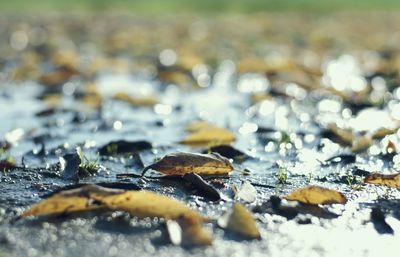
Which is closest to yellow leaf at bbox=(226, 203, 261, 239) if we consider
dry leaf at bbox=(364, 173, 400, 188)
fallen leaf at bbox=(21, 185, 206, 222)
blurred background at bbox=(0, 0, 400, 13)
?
fallen leaf at bbox=(21, 185, 206, 222)

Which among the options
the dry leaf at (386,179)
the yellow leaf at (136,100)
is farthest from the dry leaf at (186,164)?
the yellow leaf at (136,100)

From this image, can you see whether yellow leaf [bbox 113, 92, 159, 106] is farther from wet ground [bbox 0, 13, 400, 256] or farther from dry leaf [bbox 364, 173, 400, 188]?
dry leaf [bbox 364, 173, 400, 188]

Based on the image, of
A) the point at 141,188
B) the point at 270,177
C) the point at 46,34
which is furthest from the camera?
the point at 46,34

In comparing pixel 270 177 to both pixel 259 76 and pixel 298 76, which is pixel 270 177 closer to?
pixel 298 76

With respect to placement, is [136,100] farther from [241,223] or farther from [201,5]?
[201,5]

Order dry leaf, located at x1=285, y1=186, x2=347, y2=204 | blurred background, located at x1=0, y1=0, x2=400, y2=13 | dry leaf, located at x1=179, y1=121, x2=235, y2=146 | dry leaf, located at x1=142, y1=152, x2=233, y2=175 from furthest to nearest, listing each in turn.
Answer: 1. blurred background, located at x1=0, y1=0, x2=400, y2=13
2. dry leaf, located at x1=179, y1=121, x2=235, y2=146
3. dry leaf, located at x1=142, y1=152, x2=233, y2=175
4. dry leaf, located at x1=285, y1=186, x2=347, y2=204

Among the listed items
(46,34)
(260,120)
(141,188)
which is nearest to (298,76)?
(260,120)

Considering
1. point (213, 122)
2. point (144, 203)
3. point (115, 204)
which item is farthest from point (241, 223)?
point (213, 122)
